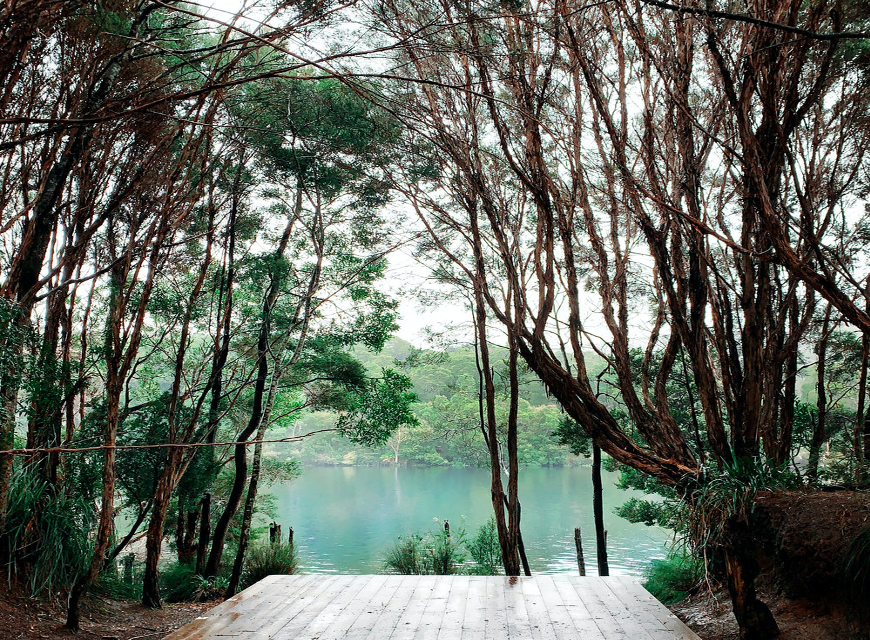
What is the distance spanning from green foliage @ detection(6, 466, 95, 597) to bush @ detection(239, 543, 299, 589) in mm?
2011

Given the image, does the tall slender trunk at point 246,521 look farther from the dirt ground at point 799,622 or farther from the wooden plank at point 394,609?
the dirt ground at point 799,622

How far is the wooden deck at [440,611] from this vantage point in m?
3.00

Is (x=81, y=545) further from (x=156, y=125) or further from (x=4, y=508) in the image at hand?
(x=156, y=125)

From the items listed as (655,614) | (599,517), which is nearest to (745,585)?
(655,614)

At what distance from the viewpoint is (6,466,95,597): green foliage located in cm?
411

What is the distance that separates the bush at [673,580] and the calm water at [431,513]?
13.6 feet

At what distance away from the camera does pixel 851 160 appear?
203 inches

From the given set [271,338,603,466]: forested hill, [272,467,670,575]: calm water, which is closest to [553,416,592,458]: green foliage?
[272,467,670,575]: calm water

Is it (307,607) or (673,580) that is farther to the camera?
(673,580)

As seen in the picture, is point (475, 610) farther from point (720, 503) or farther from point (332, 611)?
point (720, 503)

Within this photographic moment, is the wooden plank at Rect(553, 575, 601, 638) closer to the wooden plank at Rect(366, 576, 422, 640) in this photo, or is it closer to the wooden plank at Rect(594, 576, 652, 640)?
the wooden plank at Rect(594, 576, 652, 640)

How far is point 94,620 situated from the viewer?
4.29 meters

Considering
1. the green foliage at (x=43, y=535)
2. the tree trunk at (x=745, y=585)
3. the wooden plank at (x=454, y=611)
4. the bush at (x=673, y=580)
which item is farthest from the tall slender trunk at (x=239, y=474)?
the tree trunk at (x=745, y=585)

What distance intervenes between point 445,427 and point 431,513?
9.54 feet
